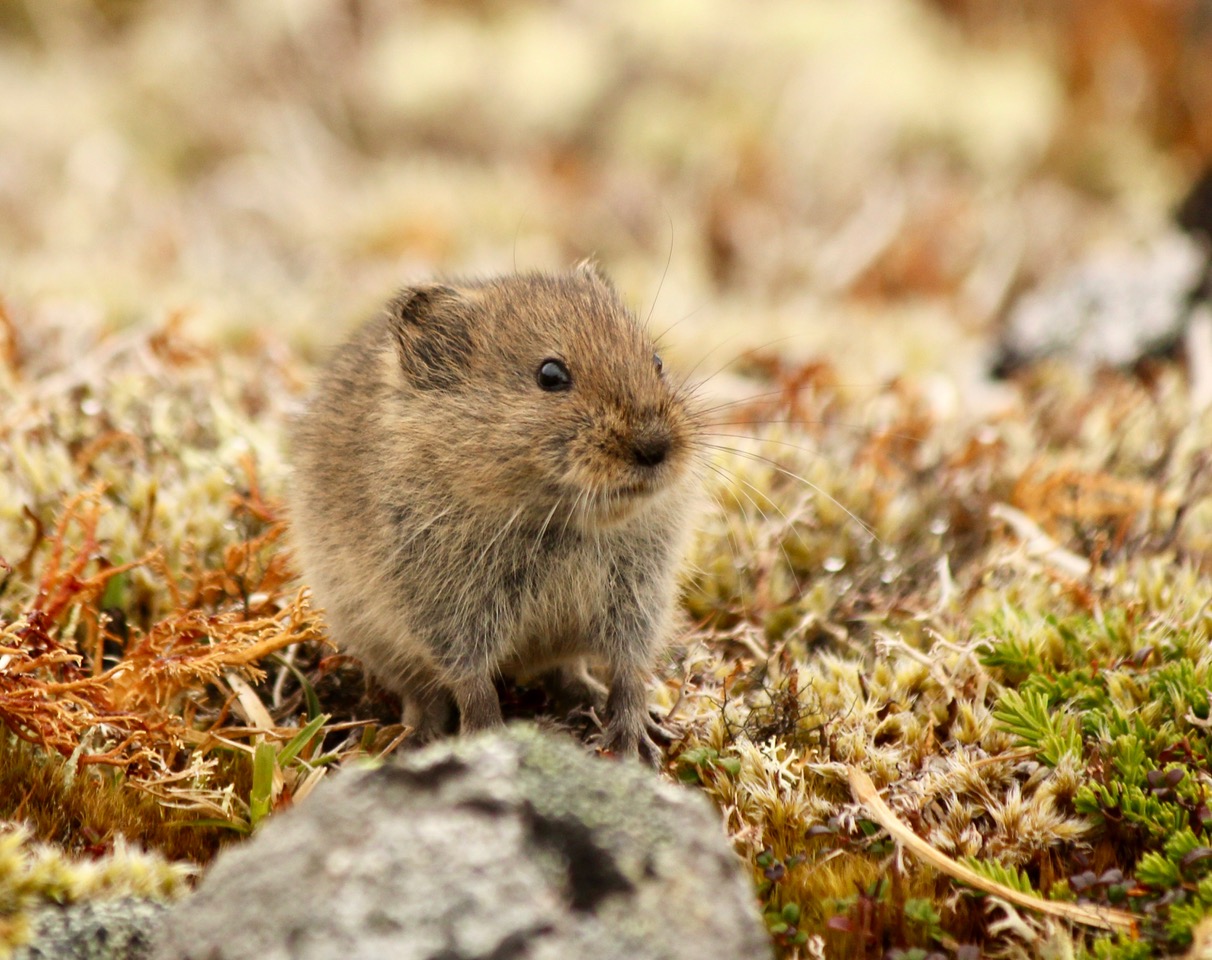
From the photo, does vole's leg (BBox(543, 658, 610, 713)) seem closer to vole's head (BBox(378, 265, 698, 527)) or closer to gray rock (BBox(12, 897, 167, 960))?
vole's head (BBox(378, 265, 698, 527))

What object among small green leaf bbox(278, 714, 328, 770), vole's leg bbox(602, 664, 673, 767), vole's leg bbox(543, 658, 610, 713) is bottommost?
vole's leg bbox(543, 658, 610, 713)

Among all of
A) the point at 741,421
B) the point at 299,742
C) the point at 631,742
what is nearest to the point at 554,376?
the point at 631,742

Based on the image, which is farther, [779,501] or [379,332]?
[779,501]

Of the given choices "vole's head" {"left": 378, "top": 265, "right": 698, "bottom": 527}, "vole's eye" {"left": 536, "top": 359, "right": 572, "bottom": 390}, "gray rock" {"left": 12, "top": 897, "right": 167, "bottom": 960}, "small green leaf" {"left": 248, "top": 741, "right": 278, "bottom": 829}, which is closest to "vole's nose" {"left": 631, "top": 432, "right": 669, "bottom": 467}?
"vole's head" {"left": 378, "top": 265, "right": 698, "bottom": 527}

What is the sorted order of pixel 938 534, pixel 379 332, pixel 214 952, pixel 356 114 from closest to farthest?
pixel 214 952
pixel 379 332
pixel 938 534
pixel 356 114

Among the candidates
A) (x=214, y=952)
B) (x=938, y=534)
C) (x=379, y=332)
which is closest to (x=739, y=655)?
(x=938, y=534)

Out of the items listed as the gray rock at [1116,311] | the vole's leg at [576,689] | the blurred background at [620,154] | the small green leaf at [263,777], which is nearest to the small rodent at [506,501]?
the vole's leg at [576,689]

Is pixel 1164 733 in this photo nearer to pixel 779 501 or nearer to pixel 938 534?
pixel 938 534
